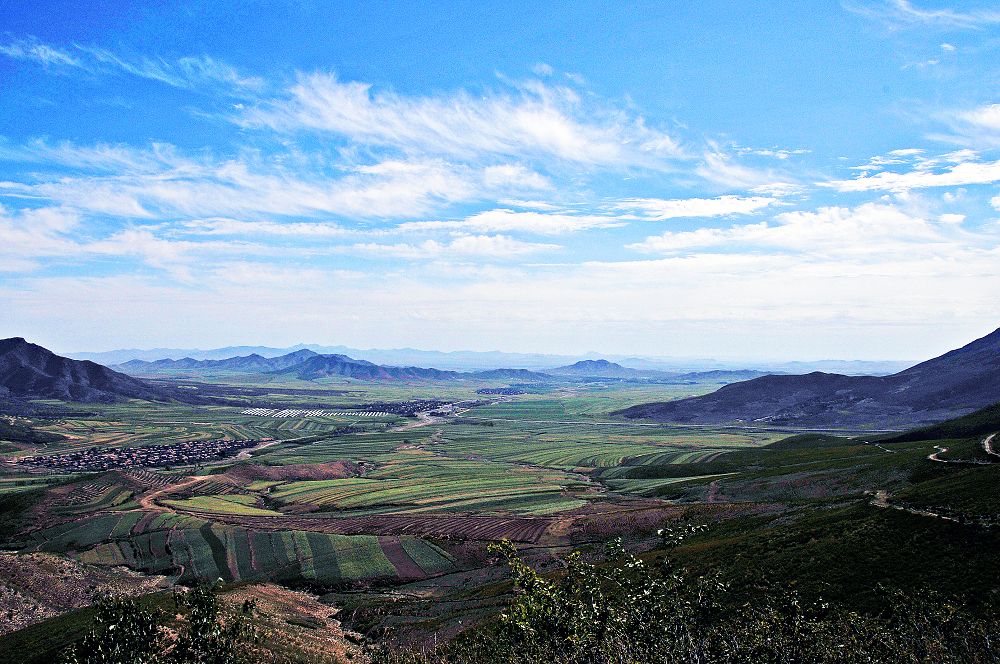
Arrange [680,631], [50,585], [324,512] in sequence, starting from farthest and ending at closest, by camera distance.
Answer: [324,512] → [50,585] → [680,631]

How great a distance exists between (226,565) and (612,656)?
75861 mm

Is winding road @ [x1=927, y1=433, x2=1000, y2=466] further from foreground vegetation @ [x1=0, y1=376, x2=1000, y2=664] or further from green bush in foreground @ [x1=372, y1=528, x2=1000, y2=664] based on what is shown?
green bush in foreground @ [x1=372, y1=528, x2=1000, y2=664]

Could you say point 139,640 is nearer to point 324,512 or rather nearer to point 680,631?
point 680,631

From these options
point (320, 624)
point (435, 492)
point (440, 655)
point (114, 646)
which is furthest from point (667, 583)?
point (435, 492)

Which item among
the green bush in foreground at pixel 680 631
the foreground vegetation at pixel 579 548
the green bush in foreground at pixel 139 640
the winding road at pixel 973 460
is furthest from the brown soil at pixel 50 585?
the winding road at pixel 973 460

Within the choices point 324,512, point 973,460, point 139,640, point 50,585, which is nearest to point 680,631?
point 139,640

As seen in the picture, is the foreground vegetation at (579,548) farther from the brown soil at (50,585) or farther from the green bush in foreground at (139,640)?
the brown soil at (50,585)

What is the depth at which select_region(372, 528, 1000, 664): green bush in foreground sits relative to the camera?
104ft

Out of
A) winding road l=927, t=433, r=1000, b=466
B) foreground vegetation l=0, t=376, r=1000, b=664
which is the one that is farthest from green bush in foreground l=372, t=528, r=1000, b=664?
winding road l=927, t=433, r=1000, b=466

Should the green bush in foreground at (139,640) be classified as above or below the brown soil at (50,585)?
above

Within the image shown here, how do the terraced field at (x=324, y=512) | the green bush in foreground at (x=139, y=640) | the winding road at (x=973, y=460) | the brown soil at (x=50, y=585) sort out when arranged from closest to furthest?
the green bush in foreground at (x=139, y=640), the brown soil at (x=50, y=585), the winding road at (x=973, y=460), the terraced field at (x=324, y=512)

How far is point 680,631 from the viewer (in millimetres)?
36688

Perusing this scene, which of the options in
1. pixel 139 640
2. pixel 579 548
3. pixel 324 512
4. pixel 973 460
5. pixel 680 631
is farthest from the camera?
pixel 324 512

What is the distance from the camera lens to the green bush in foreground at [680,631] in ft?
104
